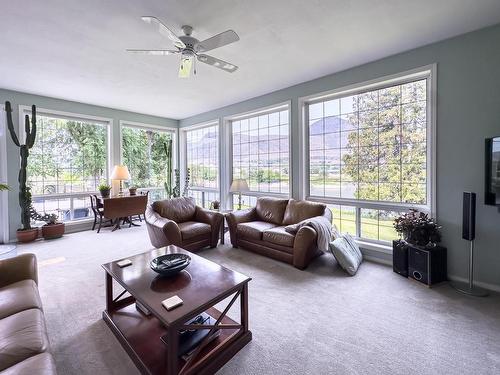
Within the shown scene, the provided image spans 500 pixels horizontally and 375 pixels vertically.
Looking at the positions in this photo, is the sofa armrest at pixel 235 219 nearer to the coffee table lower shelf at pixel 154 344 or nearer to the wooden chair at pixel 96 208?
the coffee table lower shelf at pixel 154 344

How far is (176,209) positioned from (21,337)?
9.24 feet

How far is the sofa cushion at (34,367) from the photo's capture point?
39.0 inches

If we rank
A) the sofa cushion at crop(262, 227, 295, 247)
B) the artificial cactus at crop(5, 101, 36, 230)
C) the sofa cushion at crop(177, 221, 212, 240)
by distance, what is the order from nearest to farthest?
1. the sofa cushion at crop(262, 227, 295, 247)
2. the sofa cushion at crop(177, 221, 212, 240)
3. the artificial cactus at crop(5, 101, 36, 230)

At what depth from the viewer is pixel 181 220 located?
4004 millimetres

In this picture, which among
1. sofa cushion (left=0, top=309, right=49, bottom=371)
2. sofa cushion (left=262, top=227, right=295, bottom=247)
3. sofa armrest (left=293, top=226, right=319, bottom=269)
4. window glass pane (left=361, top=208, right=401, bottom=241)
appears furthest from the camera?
window glass pane (left=361, top=208, right=401, bottom=241)

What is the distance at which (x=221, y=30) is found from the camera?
7.91ft

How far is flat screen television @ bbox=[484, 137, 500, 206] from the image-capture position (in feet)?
7.48

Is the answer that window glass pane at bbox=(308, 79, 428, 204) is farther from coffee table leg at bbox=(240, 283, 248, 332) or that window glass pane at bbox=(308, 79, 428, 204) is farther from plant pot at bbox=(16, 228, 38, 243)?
plant pot at bbox=(16, 228, 38, 243)

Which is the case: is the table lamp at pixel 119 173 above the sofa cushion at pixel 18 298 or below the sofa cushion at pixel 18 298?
above

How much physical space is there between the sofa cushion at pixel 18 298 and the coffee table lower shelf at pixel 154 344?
564 mm

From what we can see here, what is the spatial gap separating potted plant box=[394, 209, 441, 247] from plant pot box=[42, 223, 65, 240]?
19.0 ft

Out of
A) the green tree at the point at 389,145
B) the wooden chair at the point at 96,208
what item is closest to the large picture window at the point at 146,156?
the wooden chair at the point at 96,208

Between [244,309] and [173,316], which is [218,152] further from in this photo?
[173,316]

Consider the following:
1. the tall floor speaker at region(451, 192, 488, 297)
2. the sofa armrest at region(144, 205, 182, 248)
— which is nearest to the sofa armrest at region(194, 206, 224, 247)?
the sofa armrest at region(144, 205, 182, 248)
